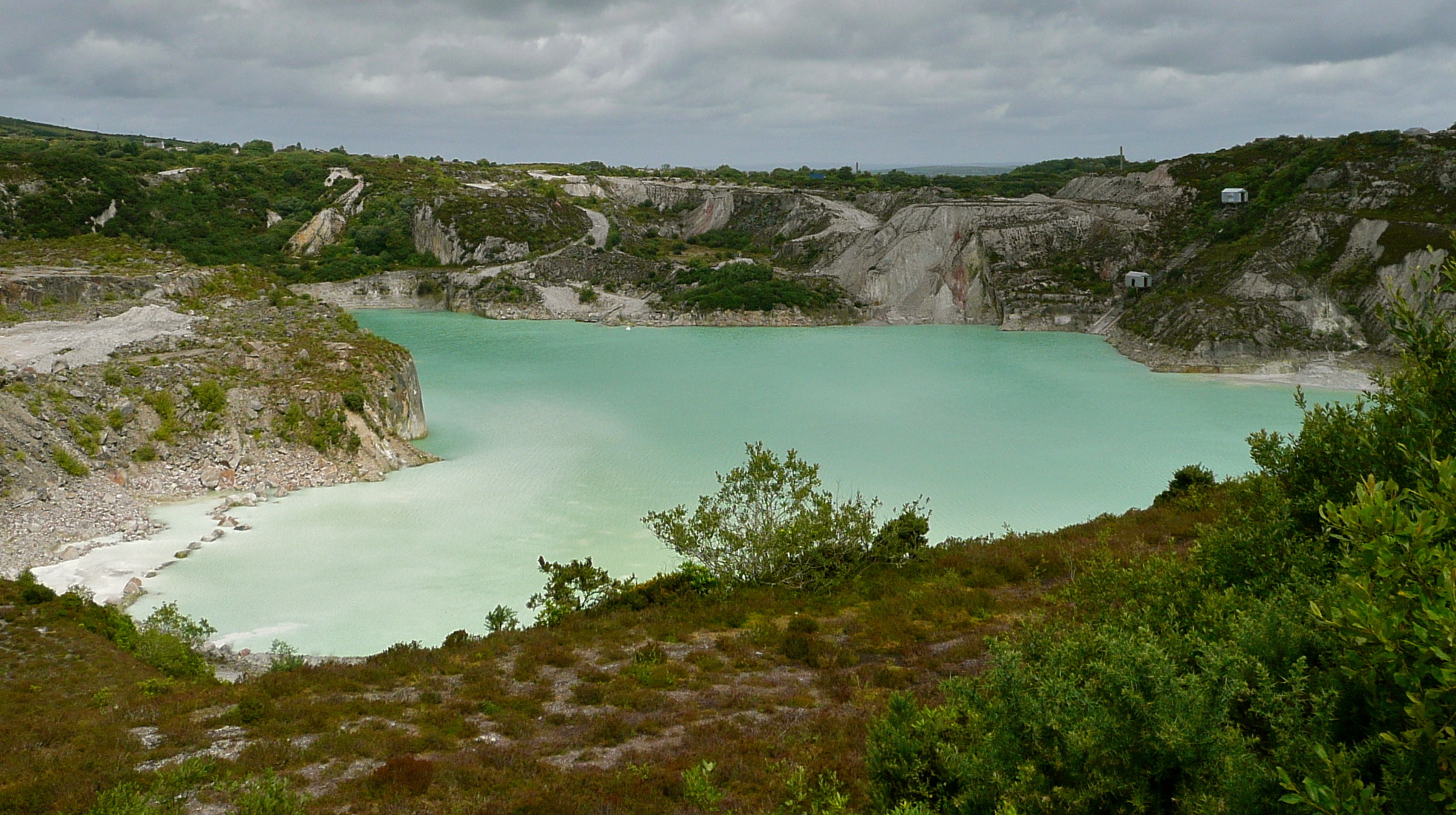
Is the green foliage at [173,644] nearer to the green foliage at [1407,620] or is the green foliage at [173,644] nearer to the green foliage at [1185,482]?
the green foliage at [1407,620]

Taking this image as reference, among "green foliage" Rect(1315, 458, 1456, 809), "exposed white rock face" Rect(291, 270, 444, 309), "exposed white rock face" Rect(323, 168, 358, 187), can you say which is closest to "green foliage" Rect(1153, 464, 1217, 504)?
"green foliage" Rect(1315, 458, 1456, 809)

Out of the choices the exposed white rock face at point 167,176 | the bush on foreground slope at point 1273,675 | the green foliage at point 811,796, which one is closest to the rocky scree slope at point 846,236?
the exposed white rock face at point 167,176

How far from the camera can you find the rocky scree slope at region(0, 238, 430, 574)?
2423cm

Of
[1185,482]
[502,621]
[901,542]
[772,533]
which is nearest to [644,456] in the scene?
[772,533]

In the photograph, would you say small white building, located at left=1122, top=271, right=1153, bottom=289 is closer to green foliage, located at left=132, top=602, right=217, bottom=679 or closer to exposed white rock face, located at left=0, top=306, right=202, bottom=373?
exposed white rock face, located at left=0, top=306, right=202, bottom=373

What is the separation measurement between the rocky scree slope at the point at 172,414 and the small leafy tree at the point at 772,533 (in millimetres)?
15613

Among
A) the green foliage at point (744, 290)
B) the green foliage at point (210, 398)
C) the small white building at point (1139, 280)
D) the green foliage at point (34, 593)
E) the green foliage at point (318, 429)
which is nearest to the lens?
the green foliage at point (34, 593)

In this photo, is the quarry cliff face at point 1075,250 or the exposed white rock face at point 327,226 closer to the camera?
the quarry cliff face at point 1075,250

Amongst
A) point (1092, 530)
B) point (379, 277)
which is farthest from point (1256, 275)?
point (379, 277)

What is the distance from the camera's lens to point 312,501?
26.6m

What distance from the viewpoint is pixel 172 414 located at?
29.0 metres

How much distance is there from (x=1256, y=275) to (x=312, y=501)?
53.3 meters

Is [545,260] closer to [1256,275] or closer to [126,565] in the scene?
[1256,275]

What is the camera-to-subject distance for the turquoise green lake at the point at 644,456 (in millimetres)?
20344
